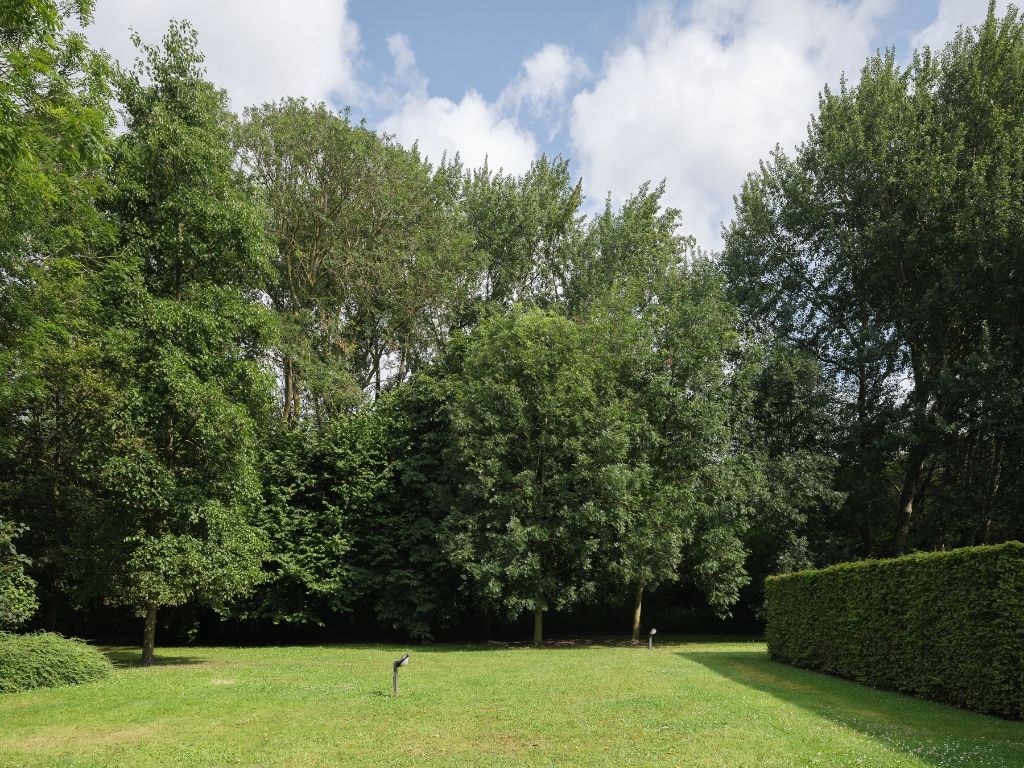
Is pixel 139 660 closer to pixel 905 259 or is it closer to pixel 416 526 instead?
pixel 416 526

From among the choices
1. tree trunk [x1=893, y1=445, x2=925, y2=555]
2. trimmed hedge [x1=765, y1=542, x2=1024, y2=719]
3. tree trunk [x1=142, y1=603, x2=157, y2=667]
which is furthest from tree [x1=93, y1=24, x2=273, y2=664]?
tree trunk [x1=893, y1=445, x2=925, y2=555]

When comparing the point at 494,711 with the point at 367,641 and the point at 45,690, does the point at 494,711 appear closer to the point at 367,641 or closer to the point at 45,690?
the point at 45,690

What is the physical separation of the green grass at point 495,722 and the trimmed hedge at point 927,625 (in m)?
0.57

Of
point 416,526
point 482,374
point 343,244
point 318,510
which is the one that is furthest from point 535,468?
point 343,244

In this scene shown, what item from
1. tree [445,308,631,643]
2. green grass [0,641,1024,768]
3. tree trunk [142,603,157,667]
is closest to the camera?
green grass [0,641,1024,768]

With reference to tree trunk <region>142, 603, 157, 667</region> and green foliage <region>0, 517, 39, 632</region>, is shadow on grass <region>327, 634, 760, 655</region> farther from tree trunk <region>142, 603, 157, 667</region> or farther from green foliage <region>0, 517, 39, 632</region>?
green foliage <region>0, 517, 39, 632</region>

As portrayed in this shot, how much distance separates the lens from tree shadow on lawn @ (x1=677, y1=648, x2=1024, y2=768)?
8.05 meters

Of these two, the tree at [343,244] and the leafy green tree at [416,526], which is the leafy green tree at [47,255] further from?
the leafy green tree at [416,526]

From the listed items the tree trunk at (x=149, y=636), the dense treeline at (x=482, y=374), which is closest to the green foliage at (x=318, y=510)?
the dense treeline at (x=482, y=374)

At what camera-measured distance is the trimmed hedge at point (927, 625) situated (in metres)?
10.4

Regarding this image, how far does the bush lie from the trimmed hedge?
51.0ft

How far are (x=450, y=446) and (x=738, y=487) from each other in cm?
1095

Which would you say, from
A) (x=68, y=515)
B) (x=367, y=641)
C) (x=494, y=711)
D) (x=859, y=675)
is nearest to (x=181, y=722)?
(x=494, y=711)

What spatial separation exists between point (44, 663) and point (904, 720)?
15.2 meters
